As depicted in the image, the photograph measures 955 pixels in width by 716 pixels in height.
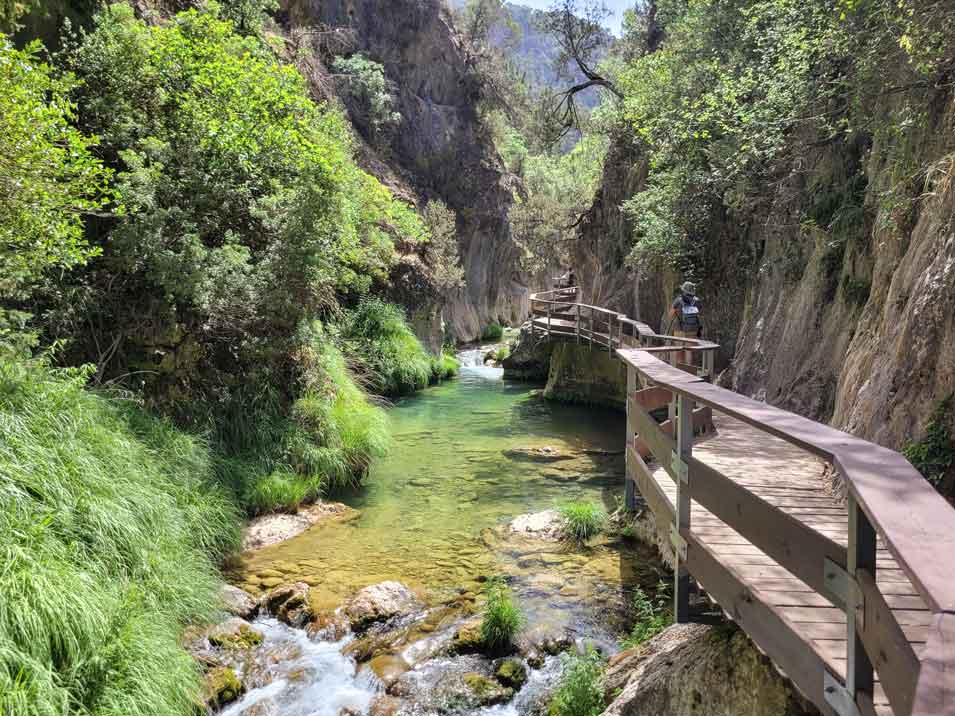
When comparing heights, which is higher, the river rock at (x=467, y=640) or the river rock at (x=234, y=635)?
the river rock at (x=234, y=635)

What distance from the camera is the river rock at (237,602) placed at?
22.3ft

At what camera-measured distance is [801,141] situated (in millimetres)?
10633

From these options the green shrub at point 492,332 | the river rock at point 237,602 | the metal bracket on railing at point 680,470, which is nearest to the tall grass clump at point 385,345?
the river rock at point 237,602

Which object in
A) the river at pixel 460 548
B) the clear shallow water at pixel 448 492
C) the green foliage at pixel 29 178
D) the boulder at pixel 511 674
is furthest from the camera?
the clear shallow water at pixel 448 492

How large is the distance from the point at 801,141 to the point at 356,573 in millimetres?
9236

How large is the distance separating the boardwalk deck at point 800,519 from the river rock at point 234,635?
4067 mm

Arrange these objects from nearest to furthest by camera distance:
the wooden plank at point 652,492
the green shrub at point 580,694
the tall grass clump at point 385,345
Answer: the green shrub at point 580,694 < the wooden plank at point 652,492 < the tall grass clump at point 385,345

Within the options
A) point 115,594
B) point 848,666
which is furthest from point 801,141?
point 115,594

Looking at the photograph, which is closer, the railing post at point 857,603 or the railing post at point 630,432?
the railing post at point 857,603

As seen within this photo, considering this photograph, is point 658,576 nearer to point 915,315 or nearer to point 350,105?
point 915,315

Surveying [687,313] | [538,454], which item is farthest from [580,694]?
[538,454]

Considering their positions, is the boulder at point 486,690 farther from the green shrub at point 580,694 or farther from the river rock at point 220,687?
the river rock at point 220,687

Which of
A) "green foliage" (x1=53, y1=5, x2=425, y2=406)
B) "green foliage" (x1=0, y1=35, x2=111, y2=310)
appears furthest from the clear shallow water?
"green foliage" (x1=0, y1=35, x2=111, y2=310)

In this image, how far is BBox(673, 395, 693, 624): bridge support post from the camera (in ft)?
14.1
